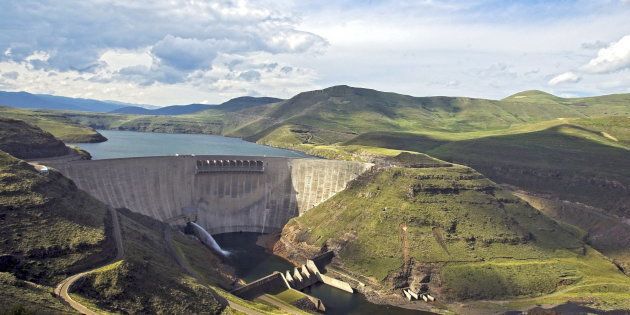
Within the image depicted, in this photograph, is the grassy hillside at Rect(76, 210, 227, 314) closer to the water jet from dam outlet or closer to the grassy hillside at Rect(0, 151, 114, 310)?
the grassy hillside at Rect(0, 151, 114, 310)

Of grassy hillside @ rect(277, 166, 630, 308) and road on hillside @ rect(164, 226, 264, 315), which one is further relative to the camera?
Result: grassy hillside @ rect(277, 166, 630, 308)

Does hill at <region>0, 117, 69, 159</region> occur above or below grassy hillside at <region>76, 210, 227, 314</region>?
above

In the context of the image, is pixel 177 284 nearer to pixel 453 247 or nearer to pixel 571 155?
pixel 453 247

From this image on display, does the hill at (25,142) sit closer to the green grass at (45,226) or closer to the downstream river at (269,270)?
the downstream river at (269,270)

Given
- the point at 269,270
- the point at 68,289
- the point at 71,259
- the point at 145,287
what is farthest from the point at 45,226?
the point at 269,270

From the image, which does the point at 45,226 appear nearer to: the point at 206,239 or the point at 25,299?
the point at 25,299

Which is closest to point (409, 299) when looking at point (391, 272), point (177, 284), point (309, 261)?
point (391, 272)

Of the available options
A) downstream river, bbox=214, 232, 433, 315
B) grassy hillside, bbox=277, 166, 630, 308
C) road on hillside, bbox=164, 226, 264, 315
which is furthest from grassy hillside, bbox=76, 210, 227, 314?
grassy hillside, bbox=277, 166, 630, 308
